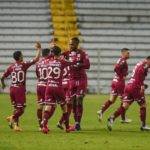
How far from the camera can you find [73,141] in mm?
16547

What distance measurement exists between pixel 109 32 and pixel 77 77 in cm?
1780

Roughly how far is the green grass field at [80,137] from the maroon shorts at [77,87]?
929 millimetres

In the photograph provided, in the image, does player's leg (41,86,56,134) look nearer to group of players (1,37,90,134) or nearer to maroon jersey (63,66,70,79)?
group of players (1,37,90,134)

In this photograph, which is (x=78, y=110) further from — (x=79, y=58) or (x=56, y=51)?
(x=56, y=51)

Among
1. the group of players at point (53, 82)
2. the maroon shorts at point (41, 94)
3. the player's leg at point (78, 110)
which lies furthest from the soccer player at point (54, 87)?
the player's leg at point (78, 110)

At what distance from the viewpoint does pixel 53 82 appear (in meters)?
18.6

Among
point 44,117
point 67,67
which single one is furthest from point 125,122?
point 44,117

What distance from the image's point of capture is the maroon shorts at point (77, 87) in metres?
20.2

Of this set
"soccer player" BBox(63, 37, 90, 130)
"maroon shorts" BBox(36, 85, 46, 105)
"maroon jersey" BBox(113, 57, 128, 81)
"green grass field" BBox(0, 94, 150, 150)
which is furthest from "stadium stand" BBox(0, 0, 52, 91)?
"maroon shorts" BBox(36, 85, 46, 105)

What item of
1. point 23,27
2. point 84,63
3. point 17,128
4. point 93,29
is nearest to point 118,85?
point 84,63

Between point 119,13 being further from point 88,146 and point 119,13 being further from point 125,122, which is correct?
point 88,146

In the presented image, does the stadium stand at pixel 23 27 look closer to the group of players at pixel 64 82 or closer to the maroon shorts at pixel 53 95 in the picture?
the group of players at pixel 64 82

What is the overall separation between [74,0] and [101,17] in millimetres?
1835

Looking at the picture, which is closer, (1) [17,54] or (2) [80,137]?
(2) [80,137]
